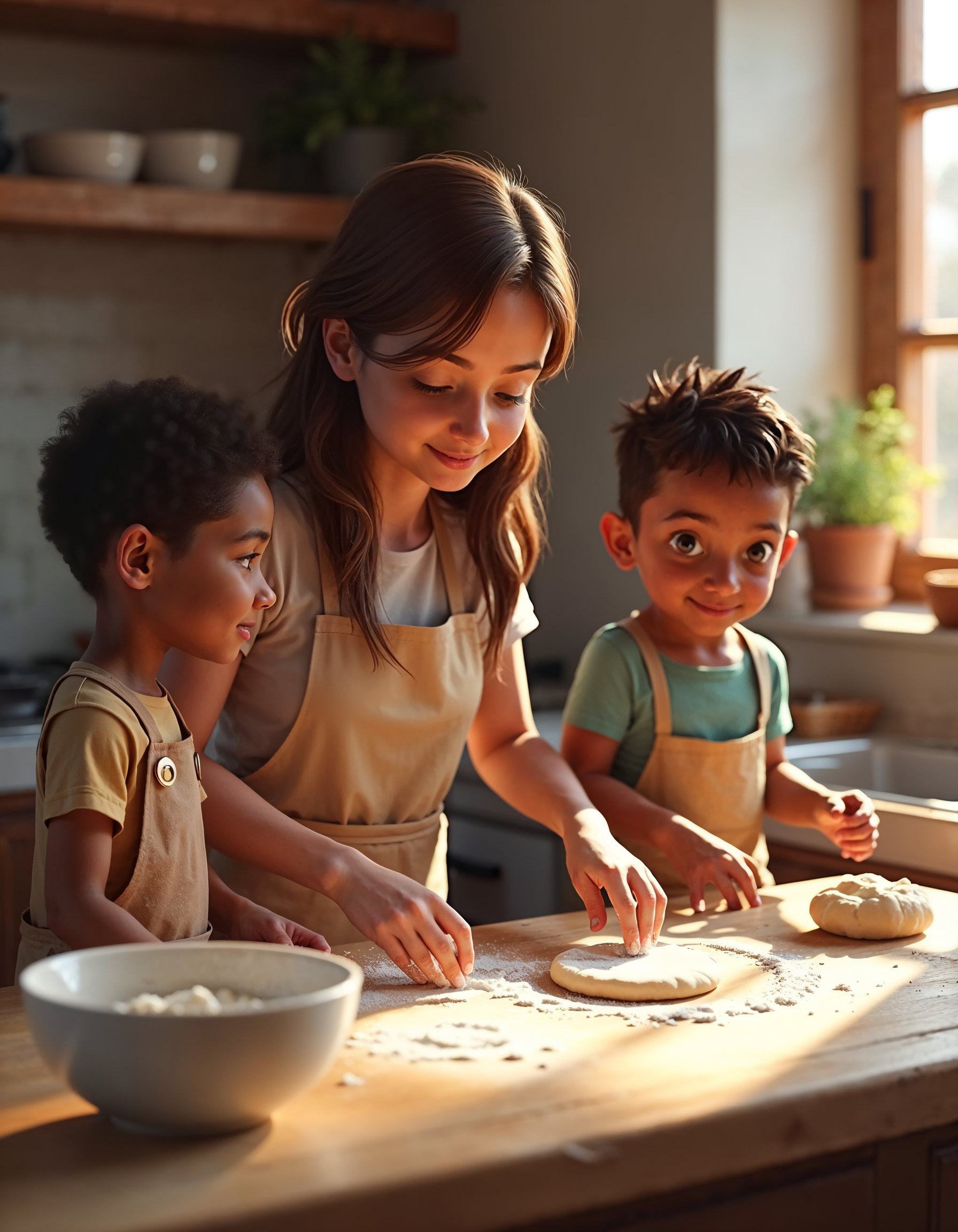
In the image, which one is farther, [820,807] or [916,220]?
[916,220]

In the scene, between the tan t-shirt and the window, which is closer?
the tan t-shirt

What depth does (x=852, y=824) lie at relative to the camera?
157cm

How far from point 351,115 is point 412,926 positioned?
2.48 metres

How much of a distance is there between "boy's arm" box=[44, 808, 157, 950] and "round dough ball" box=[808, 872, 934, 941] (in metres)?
0.62

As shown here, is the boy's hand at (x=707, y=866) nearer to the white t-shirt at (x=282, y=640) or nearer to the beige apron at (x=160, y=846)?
the white t-shirt at (x=282, y=640)

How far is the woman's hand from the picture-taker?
112cm

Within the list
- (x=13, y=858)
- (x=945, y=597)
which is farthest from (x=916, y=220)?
(x=13, y=858)

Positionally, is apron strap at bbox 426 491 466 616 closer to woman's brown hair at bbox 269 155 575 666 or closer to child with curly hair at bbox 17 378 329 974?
woman's brown hair at bbox 269 155 575 666

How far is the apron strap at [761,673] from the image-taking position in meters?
1.71

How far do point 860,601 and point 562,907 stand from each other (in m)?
0.94

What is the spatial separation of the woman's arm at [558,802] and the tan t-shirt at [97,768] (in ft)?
1.34

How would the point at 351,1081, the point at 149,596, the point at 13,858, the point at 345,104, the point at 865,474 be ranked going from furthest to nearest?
the point at 345,104, the point at 865,474, the point at 13,858, the point at 149,596, the point at 351,1081

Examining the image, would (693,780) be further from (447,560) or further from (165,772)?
(165,772)

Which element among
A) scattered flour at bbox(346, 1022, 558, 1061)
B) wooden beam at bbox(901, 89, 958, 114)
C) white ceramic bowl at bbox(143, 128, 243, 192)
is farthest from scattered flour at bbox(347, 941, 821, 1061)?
white ceramic bowl at bbox(143, 128, 243, 192)
